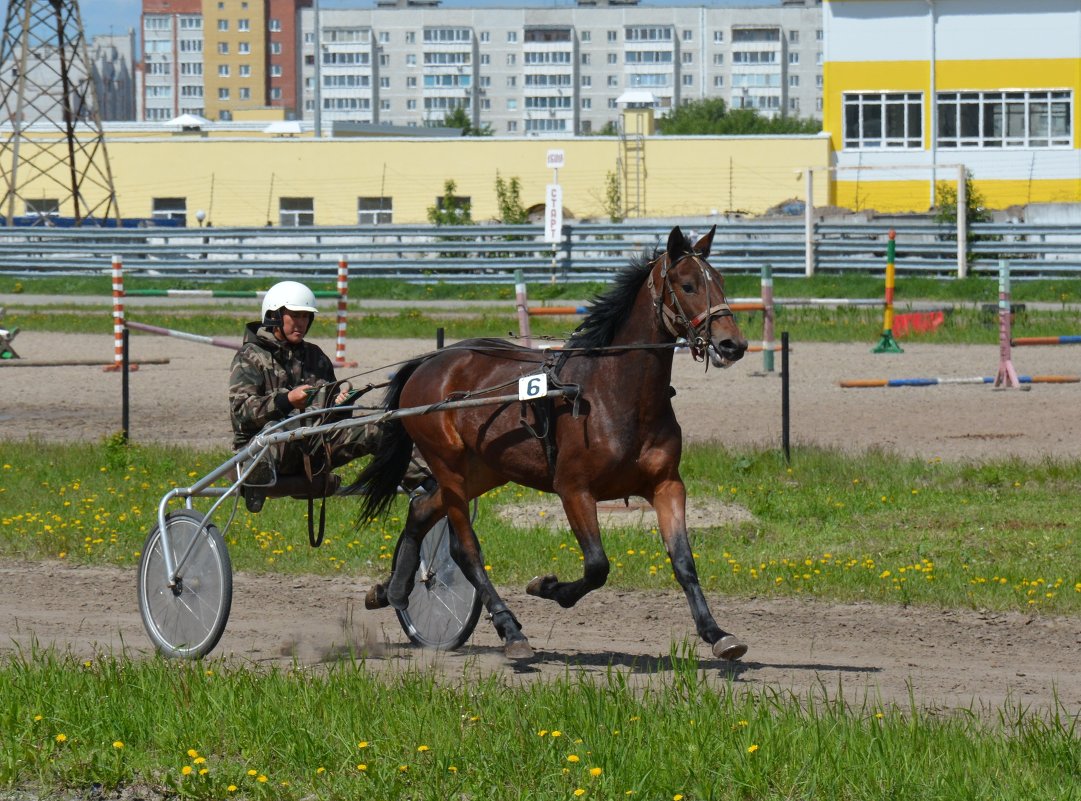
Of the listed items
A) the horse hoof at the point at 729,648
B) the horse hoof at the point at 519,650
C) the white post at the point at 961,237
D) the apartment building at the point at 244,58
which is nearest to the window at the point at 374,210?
the white post at the point at 961,237

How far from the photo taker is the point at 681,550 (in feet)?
22.8

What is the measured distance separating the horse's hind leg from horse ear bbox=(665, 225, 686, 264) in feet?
5.38


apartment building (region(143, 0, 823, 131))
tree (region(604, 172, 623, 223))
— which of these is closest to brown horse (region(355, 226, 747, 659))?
tree (region(604, 172, 623, 223))

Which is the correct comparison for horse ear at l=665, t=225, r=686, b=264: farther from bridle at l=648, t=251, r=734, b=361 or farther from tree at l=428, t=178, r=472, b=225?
tree at l=428, t=178, r=472, b=225

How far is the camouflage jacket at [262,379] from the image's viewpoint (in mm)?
8027

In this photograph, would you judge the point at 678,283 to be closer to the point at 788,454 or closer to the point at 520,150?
the point at 788,454

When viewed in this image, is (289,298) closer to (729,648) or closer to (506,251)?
(729,648)

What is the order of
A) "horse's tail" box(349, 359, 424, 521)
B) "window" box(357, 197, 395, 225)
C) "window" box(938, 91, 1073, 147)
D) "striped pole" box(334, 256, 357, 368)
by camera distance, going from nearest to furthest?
"horse's tail" box(349, 359, 424, 521) < "striped pole" box(334, 256, 357, 368) < "window" box(938, 91, 1073, 147) < "window" box(357, 197, 395, 225)

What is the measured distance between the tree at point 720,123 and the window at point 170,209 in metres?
51.2

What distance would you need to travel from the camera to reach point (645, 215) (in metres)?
47.9

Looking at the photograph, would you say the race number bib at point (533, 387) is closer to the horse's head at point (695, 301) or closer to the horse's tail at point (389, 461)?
the horse's head at point (695, 301)

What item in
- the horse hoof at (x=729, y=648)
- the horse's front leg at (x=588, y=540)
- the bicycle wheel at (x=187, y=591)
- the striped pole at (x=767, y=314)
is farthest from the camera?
the striped pole at (x=767, y=314)

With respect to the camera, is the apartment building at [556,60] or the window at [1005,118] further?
the apartment building at [556,60]

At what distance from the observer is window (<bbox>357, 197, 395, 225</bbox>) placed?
50.6m
